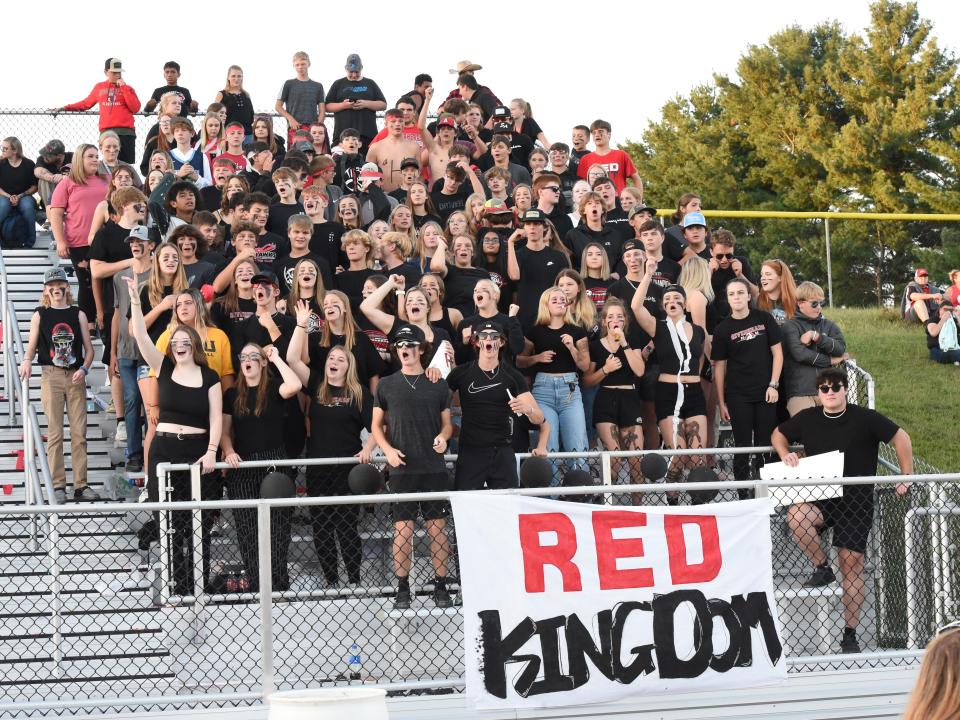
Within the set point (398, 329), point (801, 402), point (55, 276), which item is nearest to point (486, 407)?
point (398, 329)

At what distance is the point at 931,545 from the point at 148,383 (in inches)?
240

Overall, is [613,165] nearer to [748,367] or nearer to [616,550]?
[748,367]

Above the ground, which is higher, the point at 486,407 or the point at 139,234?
the point at 139,234

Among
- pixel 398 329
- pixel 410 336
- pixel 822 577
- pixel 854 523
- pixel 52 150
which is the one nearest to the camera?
pixel 854 523

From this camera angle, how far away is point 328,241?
12281 mm

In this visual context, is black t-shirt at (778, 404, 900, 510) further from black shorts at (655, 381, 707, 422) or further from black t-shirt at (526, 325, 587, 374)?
black t-shirt at (526, 325, 587, 374)

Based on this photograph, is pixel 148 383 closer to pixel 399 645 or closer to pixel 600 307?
pixel 399 645

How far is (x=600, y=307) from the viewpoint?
12125mm

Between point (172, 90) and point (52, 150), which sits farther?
point (172, 90)

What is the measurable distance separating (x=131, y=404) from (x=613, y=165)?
277 inches

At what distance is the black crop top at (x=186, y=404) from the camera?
977 cm

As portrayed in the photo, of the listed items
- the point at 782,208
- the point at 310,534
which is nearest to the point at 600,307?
the point at 310,534

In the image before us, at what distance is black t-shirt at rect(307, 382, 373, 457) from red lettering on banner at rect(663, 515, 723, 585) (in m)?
2.92

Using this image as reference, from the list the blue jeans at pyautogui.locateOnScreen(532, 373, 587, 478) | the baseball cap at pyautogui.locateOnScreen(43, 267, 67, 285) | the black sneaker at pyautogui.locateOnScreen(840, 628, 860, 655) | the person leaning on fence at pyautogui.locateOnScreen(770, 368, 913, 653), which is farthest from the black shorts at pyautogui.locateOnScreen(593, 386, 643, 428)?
the baseball cap at pyautogui.locateOnScreen(43, 267, 67, 285)
